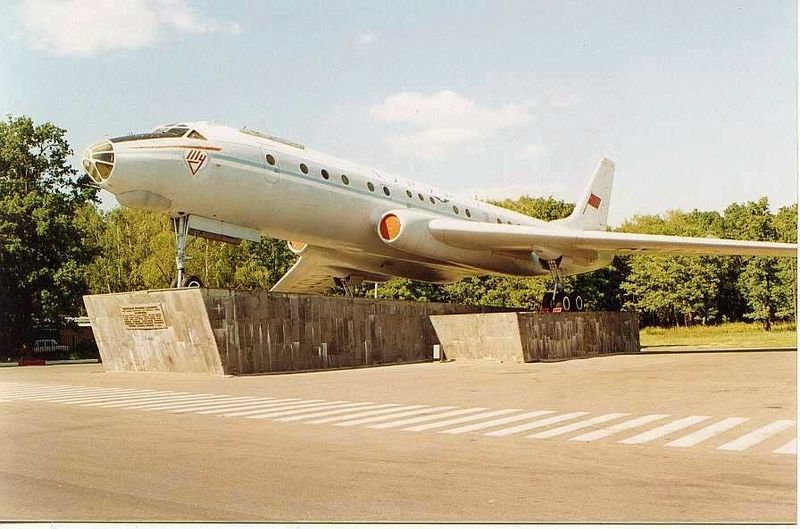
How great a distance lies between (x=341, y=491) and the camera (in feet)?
21.9

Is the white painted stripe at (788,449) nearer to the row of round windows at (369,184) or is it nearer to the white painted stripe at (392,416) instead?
the white painted stripe at (392,416)

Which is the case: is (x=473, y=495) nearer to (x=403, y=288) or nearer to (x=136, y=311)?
(x=136, y=311)

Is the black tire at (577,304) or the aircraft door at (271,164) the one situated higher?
the aircraft door at (271,164)

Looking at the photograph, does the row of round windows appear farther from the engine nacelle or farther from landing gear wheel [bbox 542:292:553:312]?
landing gear wheel [bbox 542:292:553:312]

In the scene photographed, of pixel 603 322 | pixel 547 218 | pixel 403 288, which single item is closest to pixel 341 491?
pixel 603 322

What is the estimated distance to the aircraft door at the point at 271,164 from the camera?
71.0 ft

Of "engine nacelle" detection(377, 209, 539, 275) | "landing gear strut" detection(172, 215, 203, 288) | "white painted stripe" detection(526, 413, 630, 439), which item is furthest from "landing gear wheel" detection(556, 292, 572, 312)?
"white painted stripe" detection(526, 413, 630, 439)

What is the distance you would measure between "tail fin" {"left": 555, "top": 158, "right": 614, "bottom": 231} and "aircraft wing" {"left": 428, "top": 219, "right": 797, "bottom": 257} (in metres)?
7.40

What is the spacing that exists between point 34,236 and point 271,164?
23621 mm

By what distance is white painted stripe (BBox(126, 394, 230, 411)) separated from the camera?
1342 cm

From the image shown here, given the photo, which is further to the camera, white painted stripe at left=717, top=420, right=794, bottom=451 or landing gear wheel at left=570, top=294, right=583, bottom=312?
landing gear wheel at left=570, top=294, right=583, bottom=312

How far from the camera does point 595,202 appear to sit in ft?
126

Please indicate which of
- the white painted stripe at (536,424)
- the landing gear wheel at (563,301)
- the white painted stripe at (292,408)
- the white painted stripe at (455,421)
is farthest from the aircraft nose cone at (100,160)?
the landing gear wheel at (563,301)

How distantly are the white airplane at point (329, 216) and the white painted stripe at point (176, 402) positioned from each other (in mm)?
5484
